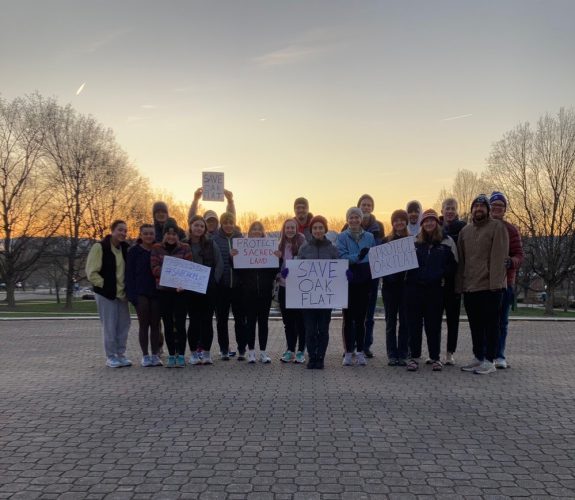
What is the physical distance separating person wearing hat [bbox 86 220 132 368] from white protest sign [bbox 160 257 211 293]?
0.89 meters

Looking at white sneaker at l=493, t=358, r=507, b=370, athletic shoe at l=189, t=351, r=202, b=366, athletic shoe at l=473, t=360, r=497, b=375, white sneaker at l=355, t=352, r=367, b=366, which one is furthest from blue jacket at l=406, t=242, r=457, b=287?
athletic shoe at l=189, t=351, r=202, b=366

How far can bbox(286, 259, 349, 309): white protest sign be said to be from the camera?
7734 mm

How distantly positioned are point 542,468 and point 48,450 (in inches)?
160

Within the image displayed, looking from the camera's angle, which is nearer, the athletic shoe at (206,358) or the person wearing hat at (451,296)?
the person wearing hat at (451,296)

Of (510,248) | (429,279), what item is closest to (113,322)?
(429,279)

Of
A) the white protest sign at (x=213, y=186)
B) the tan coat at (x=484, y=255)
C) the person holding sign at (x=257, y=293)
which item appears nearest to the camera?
the tan coat at (x=484, y=255)

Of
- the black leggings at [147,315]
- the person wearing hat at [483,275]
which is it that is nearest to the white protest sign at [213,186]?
the black leggings at [147,315]

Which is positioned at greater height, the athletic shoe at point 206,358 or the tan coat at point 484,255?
the tan coat at point 484,255

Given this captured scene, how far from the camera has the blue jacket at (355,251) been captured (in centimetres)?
788

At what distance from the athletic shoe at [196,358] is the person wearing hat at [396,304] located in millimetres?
3002

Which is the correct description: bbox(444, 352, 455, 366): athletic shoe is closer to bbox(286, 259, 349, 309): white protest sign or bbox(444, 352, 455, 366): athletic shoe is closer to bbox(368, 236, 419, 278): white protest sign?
bbox(368, 236, 419, 278): white protest sign

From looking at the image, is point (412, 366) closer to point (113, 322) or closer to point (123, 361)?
point (123, 361)

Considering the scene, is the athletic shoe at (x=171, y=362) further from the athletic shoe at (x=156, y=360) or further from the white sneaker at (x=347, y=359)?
the white sneaker at (x=347, y=359)

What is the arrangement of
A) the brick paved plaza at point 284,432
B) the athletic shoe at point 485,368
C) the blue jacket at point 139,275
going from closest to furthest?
the brick paved plaza at point 284,432
the athletic shoe at point 485,368
the blue jacket at point 139,275
